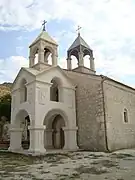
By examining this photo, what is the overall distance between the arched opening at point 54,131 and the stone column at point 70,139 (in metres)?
2.31

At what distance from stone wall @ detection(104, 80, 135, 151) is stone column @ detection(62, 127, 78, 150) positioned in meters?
2.56

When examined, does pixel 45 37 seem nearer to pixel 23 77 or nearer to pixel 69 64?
pixel 23 77

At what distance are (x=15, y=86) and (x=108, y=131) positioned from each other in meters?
8.10

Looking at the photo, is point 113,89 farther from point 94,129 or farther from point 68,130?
point 68,130

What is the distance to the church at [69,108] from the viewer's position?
13.4 meters

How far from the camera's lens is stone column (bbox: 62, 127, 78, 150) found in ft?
47.2

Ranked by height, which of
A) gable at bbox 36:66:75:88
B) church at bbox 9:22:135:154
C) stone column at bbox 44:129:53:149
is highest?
gable at bbox 36:66:75:88

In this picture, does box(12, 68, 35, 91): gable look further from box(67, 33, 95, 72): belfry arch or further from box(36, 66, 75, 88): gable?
box(67, 33, 95, 72): belfry arch

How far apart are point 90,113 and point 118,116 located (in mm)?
2102

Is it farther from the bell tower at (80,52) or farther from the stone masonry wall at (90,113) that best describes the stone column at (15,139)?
the bell tower at (80,52)

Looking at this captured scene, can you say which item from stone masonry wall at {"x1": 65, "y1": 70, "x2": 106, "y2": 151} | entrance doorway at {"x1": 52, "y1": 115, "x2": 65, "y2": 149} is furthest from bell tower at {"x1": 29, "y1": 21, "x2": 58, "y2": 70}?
entrance doorway at {"x1": 52, "y1": 115, "x2": 65, "y2": 149}

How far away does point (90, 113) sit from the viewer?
48.6ft

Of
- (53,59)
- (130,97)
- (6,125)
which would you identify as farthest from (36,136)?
(6,125)

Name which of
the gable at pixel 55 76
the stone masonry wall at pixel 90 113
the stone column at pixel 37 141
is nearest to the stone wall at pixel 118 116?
the stone masonry wall at pixel 90 113
